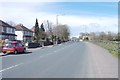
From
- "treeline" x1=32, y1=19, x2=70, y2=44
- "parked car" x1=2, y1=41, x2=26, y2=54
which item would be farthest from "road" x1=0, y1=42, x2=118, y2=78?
"treeline" x1=32, y1=19, x2=70, y2=44

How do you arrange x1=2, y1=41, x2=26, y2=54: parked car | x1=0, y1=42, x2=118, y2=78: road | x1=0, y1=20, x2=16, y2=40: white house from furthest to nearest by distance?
x1=0, y1=20, x2=16, y2=40: white house
x1=2, y1=41, x2=26, y2=54: parked car
x1=0, y1=42, x2=118, y2=78: road

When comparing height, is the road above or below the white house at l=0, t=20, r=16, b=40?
below

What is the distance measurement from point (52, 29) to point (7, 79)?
4394 inches

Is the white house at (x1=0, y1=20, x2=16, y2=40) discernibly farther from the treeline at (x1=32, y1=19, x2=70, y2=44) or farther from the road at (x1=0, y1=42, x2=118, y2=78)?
the road at (x1=0, y1=42, x2=118, y2=78)

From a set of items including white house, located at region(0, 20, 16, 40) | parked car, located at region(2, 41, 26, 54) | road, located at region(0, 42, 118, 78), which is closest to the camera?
road, located at region(0, 42, 118, 78)

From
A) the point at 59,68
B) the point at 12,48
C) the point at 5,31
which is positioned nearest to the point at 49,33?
the point at 5,31

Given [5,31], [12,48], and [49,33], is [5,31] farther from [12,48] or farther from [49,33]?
[12,48]

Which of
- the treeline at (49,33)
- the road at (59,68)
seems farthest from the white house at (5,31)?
the road at (59,68)

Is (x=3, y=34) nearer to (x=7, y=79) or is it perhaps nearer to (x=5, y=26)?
(x=5, y=26)

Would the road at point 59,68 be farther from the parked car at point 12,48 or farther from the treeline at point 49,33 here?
the treeline at point 49,33

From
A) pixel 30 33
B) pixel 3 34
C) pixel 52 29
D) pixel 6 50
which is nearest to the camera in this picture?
pixel 6 50

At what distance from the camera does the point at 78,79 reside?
12508mm

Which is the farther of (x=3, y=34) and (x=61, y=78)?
(x=3, y=34)

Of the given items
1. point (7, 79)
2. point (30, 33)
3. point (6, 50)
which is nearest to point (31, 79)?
point (7, 79)
